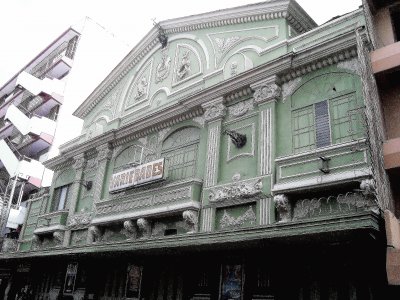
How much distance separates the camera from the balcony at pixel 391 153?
951 centimetres

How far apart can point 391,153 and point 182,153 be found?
293 inches

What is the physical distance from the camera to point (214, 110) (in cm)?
1380

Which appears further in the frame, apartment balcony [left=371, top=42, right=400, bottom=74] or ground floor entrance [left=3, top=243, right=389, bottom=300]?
apartment balcony [left=371, top=42, right=400, bottom=74]

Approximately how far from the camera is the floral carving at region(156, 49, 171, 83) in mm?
17406

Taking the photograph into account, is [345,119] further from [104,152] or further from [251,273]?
[104,152]

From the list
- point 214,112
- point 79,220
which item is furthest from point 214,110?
point 79,220

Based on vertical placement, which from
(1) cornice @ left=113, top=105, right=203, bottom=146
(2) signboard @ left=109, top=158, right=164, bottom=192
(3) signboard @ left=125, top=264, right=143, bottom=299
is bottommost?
(3) signboard @ left=125, top=264, right=143, bottom=299

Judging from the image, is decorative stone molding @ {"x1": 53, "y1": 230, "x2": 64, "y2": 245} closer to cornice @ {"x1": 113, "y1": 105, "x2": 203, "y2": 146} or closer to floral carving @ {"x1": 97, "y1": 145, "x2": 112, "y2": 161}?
floral carving @ {"x1": 97, "y1": 145, "x2": 112, "y2": 161}

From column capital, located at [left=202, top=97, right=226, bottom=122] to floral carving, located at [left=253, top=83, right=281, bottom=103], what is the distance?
1386 mm

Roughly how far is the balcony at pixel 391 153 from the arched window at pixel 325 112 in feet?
2.39

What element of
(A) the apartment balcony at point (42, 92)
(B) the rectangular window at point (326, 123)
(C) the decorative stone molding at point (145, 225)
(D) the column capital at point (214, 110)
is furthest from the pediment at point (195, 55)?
(A) the apartment balcony at point (42, 92)

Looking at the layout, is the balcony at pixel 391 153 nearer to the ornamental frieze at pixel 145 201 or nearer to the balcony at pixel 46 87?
the ornamental frieze at pixel 145 201

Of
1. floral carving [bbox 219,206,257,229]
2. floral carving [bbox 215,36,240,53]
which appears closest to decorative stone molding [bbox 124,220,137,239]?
floral carving [bbox 219,206,257,229]

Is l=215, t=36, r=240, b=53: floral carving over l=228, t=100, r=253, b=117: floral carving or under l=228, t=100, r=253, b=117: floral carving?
over
